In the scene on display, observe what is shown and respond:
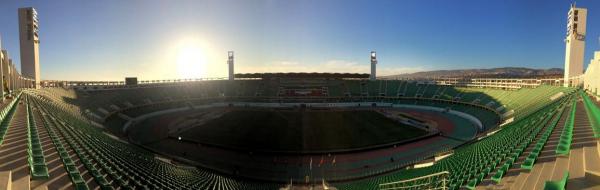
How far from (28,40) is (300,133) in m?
27.2

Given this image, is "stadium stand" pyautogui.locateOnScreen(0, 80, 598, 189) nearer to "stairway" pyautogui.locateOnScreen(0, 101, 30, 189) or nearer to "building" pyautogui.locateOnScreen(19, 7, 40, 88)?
"stairway" pyautogui.locateOnScreen(0, 101, 30, 189)

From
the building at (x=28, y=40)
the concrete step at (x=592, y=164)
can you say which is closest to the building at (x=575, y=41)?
the concrete step at (x=592, y=164)

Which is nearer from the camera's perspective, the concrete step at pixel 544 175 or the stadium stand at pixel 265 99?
the concrete step at pixel 544 175

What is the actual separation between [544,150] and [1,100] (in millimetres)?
24290

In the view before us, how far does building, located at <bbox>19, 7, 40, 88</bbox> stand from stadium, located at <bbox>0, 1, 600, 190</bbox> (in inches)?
8.6

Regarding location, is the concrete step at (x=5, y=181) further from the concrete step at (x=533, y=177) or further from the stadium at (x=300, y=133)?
the concrete step at (x=533, y=177)

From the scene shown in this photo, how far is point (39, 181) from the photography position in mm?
6246

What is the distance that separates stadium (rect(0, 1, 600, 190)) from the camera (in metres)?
7.56

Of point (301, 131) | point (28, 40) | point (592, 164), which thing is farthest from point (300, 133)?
point (28, 40)

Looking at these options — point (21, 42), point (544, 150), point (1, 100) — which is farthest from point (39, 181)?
point (21, 42)

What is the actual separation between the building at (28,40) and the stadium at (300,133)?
218 millimetres

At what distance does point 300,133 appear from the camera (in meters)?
29.3

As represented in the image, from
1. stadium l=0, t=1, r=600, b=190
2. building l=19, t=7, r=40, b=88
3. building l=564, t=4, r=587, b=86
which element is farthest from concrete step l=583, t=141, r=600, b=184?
building l=19, t=7, r=40, b=88

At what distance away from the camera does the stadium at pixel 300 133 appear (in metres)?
7.56
